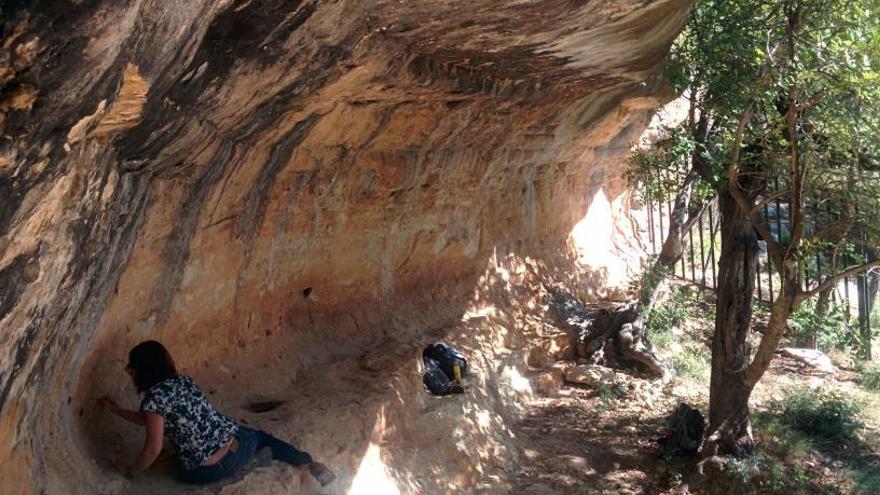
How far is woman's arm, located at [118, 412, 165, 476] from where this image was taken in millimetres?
3748

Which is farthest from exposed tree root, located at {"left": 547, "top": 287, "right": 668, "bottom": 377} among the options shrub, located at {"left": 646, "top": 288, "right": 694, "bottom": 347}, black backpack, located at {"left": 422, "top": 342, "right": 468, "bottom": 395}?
black backpack, located at {"left": 422, "top": 342, "right": 468, "bottom": 395}

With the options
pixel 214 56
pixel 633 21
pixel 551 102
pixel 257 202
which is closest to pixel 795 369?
pixel 551 102

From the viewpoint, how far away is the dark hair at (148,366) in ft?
12.5

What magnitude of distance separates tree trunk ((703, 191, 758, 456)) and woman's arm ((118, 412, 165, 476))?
4129 mm

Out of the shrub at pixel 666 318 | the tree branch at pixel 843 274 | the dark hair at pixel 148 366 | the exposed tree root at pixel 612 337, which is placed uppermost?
the dark hair at pixel 148 366

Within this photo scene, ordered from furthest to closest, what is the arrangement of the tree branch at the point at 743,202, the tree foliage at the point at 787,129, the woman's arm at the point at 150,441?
1. the tree branch at the point at 743,202
2. the tree foliage at the point at 787,129
3. the woman's arm at the point at 150,441

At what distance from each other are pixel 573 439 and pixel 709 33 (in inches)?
128

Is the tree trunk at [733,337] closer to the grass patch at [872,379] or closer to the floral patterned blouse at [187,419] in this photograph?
the grass patch at [872,379]

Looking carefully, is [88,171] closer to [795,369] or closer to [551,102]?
[551,102]

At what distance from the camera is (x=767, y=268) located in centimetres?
862

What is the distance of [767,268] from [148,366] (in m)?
6.57

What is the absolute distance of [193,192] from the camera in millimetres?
4211

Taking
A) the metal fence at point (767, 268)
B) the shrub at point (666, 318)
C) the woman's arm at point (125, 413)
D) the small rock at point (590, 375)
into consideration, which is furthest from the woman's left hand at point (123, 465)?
the shrub at point (666, 318)

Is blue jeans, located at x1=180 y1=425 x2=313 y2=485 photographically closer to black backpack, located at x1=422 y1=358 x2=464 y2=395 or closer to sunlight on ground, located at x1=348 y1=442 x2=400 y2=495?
sunlight on ground, located at x1=348 y1=442 x2=400 y2=495
